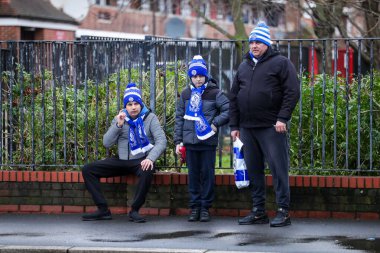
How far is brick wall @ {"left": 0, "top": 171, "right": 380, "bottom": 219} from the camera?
11.9 meters

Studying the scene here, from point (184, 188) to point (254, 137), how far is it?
134 centimetres

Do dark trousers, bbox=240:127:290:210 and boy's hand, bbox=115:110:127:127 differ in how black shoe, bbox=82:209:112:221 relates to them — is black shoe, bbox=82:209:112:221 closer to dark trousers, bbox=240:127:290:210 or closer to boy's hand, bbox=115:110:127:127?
boy's hand, bbox=115:110:127:127

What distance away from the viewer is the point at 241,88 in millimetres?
11383

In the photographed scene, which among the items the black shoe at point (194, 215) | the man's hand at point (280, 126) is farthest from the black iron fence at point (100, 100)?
the man's hand at point (280, 126)

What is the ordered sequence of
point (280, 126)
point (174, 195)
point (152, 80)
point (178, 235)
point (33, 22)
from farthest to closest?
point (33, 22) → point (152, 80) → point (174, 195) → point (280, 126) → point (178, 235)

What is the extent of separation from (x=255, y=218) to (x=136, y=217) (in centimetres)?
129

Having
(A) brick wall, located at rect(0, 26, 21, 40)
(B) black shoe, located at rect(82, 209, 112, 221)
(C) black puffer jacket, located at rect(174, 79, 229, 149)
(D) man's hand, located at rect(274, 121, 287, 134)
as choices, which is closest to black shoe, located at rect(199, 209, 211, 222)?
(C) black puffer jacket, located at rect(174, 79, 229, 149)

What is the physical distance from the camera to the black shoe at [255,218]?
11566mm

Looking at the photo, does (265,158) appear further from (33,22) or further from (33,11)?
(33,11)

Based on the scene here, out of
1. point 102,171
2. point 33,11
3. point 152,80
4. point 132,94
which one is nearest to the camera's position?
point 132,94

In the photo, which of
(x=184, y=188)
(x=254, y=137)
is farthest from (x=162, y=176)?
(x=254, y=137)

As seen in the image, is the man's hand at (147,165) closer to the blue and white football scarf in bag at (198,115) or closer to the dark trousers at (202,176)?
the dark trousers at (202,176)

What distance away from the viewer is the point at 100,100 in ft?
43.0

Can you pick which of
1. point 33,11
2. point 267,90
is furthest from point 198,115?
point 33,11
